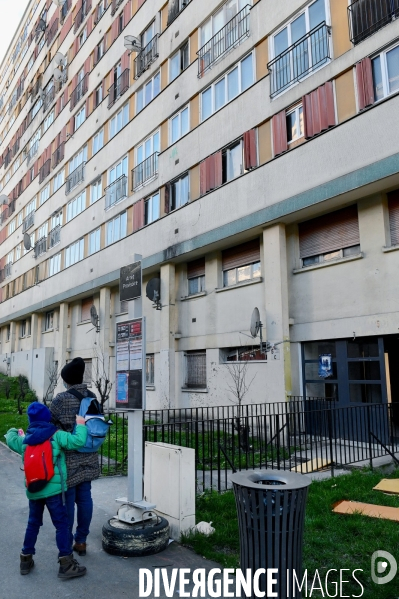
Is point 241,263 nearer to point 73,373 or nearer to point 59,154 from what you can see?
point 73,373

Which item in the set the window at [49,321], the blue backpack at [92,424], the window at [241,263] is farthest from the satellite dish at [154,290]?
the window at [49,321]

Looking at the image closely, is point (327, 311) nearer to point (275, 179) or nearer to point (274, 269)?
point (274, 269)

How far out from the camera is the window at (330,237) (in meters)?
12.4

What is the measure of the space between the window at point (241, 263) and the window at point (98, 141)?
42.6ft

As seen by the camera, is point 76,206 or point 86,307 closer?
point 86,307

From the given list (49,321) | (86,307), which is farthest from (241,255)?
(49,321)

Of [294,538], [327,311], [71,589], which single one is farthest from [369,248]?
[71,589]

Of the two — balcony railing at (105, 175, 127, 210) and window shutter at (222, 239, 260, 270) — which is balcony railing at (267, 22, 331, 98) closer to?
window shutter at (222, 239, 260, 270)

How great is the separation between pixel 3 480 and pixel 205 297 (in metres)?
9.93

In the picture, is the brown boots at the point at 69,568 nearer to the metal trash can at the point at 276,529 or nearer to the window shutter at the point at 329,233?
the metal trash can at the point at 276,529

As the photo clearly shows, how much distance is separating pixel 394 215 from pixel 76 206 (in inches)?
833

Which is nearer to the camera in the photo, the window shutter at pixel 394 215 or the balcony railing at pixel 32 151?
the window shutter at pixel 394 215

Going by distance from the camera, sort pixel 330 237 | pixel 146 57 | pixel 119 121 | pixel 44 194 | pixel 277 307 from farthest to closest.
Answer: pixel 44 194 < pixel 119 121 < pixel 146 57 < pixel 277 307 < pixel 330 237

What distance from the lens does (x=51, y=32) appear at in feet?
116
